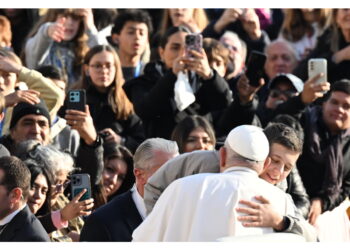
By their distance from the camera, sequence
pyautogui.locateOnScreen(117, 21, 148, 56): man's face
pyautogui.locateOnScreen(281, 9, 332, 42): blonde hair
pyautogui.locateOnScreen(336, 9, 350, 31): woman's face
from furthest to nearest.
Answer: pyautogui.locateOnScreen(281, 9, 332, 42): blonde hair < pyautogui.locateOnScreen(117, 21, 148, 56): man's face < pyautogui.locateOnScreen(336, 9, 350, 31): woman's face

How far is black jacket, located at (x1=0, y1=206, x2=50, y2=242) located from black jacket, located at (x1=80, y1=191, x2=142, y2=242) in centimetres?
39

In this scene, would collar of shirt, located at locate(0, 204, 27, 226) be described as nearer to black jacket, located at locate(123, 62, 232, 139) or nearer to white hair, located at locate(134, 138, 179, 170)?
white hair, located at locate(134, 138, 179, 170)

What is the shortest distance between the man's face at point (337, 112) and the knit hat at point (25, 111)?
2548 mm

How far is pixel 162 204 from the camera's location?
7.24 meters

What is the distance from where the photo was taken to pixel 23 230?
26.4 ft

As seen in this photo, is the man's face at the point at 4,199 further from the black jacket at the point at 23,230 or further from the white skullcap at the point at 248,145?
the white skullcap at the point at 248,145

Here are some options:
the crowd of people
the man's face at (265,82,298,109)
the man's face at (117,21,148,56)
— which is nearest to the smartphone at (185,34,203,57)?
the crowd of people

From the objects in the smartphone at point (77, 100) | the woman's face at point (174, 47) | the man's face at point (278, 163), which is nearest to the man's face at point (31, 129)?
the smartphone at point (77, 100)

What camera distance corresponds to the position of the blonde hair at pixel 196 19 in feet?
45.6

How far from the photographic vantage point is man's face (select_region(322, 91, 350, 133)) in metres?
11.4

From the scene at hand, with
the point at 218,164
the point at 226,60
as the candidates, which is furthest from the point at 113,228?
→ the point at 226,60

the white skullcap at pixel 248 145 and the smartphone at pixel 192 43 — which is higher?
the white skullcap at pixel 248 145
